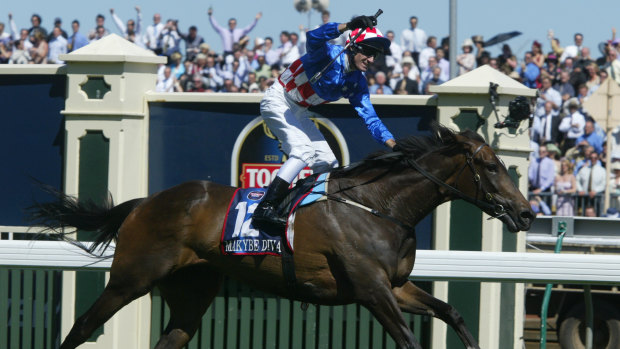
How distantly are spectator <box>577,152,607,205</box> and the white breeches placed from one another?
21.8 ft

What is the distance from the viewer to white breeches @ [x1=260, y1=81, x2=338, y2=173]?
5641mm

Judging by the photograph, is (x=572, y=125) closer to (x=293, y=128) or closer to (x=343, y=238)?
(x=293, y=128)

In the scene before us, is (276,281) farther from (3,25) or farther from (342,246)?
(3,25)

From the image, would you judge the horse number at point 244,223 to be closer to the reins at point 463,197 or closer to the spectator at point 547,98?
the reins at point 463,197

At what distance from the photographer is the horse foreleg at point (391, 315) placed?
520 centimetres

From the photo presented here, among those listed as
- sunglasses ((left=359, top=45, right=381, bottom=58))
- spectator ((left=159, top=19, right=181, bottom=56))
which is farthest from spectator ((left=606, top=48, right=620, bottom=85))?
sunglasses ((left=359, top=45, right=381, bottom=58))

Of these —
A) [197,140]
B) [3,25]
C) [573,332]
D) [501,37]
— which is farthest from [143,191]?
[3,25]

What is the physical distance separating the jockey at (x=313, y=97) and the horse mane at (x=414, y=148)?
3.5 inches

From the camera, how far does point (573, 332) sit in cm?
845

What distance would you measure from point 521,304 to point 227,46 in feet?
33.3

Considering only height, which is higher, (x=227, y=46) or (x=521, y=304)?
(x=227, y=46)

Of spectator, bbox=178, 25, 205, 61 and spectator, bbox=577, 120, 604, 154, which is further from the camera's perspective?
spectator, bbox=178, 25, 205, 61

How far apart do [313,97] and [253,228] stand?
2.65 ft

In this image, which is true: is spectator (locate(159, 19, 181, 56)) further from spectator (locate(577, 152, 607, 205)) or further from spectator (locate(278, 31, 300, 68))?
spectator (locate(577, 152, 607, 205))
